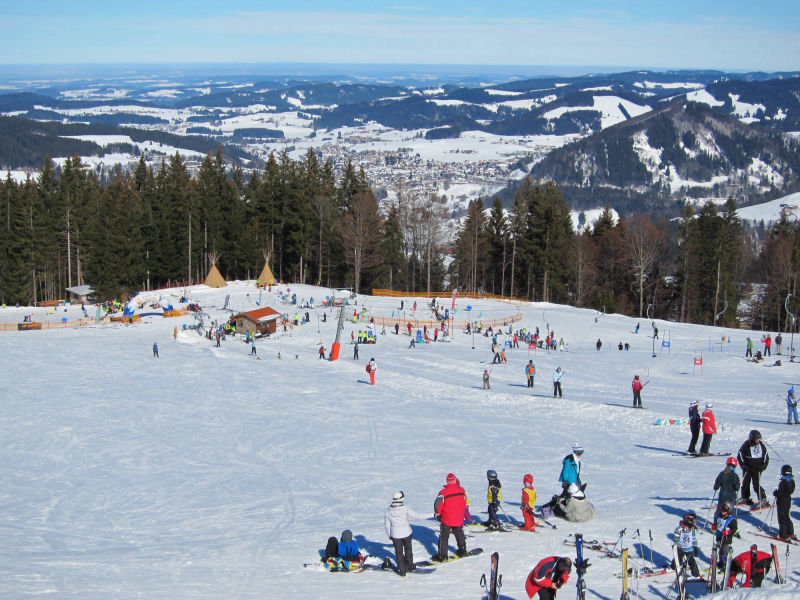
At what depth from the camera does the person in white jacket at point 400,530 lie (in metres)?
10.9

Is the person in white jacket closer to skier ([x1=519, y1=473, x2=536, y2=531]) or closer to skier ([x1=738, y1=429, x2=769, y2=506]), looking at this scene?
skier ([x1=519, y1=473, x2=536, y2=531])

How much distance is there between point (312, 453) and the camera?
2030 cm

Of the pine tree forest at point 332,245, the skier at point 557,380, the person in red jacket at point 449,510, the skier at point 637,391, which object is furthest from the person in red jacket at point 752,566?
the pine tree forest at point 332,245

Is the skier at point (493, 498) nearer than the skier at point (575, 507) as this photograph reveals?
Yes

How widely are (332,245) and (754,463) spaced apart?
56.4m

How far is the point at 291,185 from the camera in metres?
67.9

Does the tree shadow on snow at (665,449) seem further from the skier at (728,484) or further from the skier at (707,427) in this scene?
the skier at (728,484)

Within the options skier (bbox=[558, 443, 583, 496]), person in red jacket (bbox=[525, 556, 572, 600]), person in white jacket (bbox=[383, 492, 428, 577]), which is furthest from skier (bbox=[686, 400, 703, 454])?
person in red jacket (bbox=[525, 556, 572, 600])

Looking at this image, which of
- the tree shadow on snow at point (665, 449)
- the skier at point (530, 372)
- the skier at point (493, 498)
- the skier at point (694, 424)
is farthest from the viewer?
the skier at point (530, 372)

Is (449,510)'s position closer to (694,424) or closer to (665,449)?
(694,424)

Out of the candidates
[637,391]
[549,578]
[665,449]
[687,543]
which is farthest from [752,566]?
[637,391]

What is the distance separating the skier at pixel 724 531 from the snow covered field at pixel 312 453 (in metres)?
0.73

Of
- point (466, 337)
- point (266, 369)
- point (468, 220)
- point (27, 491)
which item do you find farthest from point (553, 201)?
point (27, 491)

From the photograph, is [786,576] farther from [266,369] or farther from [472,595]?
[266,369]
